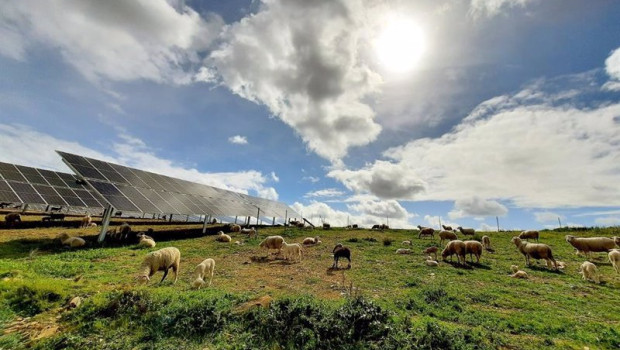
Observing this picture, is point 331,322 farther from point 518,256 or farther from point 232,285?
point 518,256

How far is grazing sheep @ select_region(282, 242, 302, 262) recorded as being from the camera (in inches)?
883

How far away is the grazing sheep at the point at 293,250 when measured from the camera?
22422 millimetres

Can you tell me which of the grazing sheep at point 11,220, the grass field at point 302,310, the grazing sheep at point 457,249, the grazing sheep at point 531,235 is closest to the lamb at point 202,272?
the grass field at point 302,310

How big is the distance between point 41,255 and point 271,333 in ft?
67.2

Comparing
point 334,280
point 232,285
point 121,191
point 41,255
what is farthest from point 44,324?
point 121,191

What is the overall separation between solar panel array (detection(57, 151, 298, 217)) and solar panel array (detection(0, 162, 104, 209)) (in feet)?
16.8

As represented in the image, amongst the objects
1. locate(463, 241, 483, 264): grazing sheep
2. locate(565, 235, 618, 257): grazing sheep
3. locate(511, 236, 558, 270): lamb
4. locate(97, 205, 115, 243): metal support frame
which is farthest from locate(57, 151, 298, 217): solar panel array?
locate(565, 235, 618, 257): grazing sheep

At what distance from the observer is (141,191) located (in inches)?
1233

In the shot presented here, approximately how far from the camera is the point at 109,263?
18.1m

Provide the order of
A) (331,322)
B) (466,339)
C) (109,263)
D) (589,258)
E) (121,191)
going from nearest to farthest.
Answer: (466,339), (331,322), (109,263), (589,258), (121,191)

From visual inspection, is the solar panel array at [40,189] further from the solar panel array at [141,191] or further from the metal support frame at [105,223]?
the metal support frame at [105,223]

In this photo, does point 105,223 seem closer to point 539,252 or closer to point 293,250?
point 293,250

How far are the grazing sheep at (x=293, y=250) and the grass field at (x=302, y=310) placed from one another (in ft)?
14.0

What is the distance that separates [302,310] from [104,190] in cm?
→ 2644
